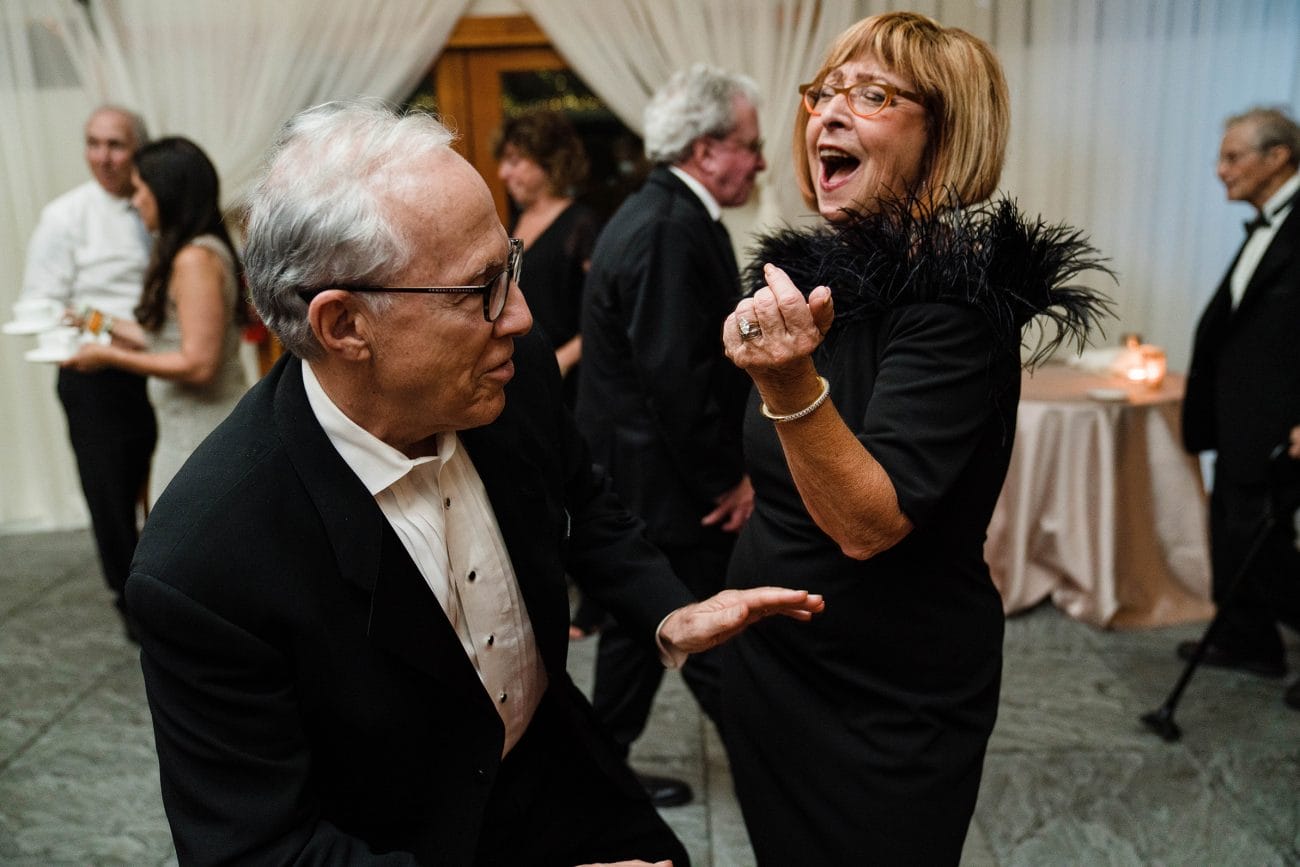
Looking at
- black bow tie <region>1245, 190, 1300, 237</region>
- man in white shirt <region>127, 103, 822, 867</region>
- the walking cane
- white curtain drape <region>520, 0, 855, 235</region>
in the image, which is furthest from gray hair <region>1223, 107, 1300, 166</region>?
man in white shirt <region>127, 103, 822, 867</region>

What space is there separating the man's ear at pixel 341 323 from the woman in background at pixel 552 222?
2.49 metres

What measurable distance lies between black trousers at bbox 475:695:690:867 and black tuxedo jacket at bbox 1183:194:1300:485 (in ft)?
8.03

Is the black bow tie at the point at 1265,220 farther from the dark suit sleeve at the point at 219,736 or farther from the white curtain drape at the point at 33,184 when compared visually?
the white curtain drape at the point at 33,184

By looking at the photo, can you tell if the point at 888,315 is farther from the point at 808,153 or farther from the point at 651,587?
the point at 651,587

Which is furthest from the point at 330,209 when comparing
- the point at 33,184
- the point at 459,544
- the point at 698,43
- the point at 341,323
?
the point at 33,184

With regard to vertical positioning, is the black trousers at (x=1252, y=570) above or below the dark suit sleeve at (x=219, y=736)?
below

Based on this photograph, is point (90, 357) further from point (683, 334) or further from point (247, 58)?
point (247, 58)

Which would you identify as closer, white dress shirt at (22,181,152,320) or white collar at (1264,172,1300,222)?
white collar at (1264,172,1300,222)

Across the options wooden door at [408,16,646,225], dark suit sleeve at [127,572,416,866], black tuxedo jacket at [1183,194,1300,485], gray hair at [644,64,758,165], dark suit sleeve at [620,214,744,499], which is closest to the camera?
dark suit sleeve at [127,572,416,866]

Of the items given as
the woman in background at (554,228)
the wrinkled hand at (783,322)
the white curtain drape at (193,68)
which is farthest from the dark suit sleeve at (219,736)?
the white curtain drape at (193,68)

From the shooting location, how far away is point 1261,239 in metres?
3.27

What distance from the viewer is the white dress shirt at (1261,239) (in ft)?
10.5

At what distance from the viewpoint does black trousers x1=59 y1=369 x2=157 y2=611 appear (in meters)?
3.44

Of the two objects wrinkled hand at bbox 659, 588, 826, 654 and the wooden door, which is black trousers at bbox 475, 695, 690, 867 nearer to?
wrinkled hand at bbox 659, 588, 826, 654
